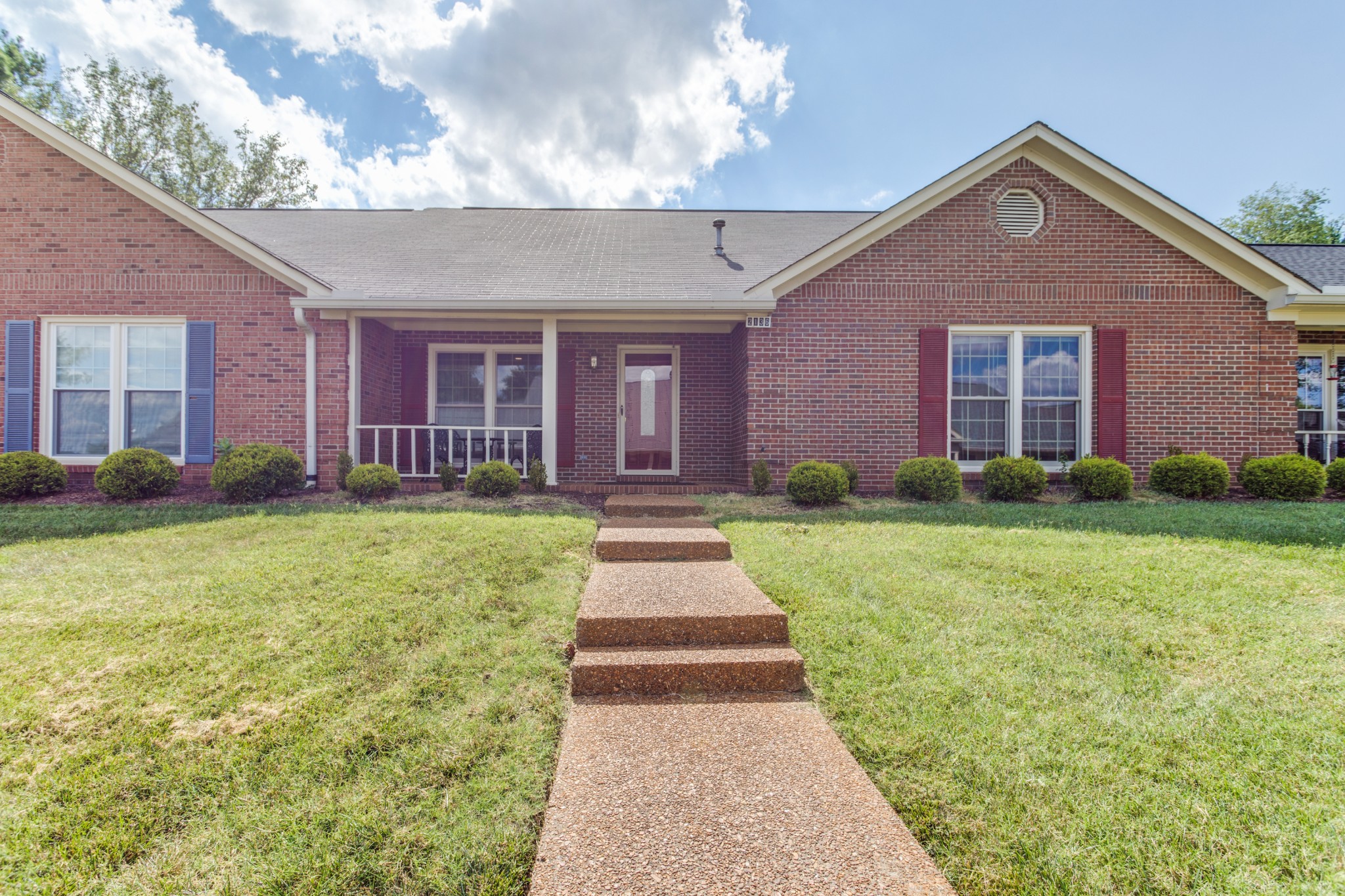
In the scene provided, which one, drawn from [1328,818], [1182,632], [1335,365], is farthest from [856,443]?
[1335,365]

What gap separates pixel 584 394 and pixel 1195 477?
856cm

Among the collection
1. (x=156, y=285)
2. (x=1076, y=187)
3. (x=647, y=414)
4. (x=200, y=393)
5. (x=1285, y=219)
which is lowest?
(x=647, y=414)

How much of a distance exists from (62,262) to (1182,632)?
486 inches

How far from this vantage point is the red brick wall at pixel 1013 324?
8109mm

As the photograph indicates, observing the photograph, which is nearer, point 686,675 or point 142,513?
point 686,675

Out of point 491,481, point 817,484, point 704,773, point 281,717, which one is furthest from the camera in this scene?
point 491,481

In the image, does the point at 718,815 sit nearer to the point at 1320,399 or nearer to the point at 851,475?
the point at 851,475

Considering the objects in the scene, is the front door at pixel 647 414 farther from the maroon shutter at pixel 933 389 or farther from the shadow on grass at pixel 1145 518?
the maroon shutter at pixel 933 389

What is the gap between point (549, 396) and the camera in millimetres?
8531

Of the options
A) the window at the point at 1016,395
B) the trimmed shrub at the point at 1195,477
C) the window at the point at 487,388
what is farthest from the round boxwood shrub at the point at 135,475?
the trimmed shrub at the point at 1195,477

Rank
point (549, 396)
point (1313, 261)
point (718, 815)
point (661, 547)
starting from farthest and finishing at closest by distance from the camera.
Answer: point (1313, 261), point (549, 396), point (661, 547), point (718, 815)

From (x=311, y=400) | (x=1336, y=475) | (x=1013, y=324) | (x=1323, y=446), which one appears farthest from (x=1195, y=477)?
(x=311, y=400)

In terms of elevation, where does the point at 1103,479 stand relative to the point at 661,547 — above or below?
above

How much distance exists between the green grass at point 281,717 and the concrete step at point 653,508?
2.19 meters
